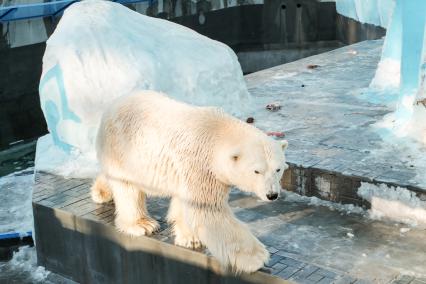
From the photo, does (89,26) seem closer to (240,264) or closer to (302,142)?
(302,142)

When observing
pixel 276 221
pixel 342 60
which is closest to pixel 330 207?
pixel 276 221

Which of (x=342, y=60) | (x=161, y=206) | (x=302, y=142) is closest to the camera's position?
(x=161, y=206)

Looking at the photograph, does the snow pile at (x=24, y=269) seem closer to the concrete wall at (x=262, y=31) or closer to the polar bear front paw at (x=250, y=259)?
the polar bear front paw at (x=250, y=259)

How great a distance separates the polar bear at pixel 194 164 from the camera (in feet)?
11.8

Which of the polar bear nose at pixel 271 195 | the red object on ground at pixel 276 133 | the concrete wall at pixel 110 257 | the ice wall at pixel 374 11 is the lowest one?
the concrete wall at pixel 110 257

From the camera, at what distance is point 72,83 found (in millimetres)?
6234

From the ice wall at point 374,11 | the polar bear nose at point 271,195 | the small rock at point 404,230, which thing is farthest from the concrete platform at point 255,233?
the ice wall at point 374,11

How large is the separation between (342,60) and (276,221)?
21.4 ft

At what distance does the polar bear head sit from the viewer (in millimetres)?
3531

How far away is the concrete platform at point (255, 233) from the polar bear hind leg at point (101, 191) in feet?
0.20

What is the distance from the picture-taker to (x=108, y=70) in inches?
248

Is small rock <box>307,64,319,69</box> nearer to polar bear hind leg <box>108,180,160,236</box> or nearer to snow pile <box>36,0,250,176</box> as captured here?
snow pile <box>36,0,250,176</box>

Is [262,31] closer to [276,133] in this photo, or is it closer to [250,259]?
[276,133]

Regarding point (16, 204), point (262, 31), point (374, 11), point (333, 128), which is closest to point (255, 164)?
point (333, 128)
